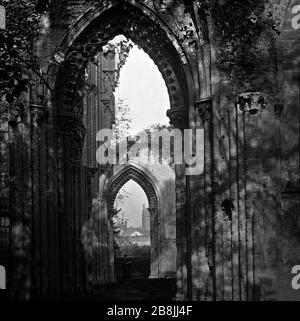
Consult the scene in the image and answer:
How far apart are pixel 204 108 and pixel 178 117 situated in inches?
67.7

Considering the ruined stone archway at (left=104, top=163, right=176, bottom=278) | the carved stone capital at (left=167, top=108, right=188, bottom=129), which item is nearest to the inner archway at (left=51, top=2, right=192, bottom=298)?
the carved stone capital at (left=167, top=108, right=188, bottom=129)

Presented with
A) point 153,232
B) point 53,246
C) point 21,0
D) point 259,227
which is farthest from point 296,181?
point 153,232

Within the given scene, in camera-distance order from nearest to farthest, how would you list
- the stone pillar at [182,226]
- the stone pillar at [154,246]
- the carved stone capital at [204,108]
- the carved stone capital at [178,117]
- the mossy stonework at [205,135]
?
the mossy stonework at [205,135] → the carved stone capital at [204,108] → the stone pillar at [182,226] → the carved stone capital at [178,117] → the stone pillar at [154,246]

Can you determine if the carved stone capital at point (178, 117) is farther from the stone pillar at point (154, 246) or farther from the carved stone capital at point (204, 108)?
the stone pillar at point (154, 246)

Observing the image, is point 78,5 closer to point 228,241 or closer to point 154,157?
point 228,241

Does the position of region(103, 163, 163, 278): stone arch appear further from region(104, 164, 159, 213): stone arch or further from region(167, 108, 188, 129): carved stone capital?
region(167, 108, 188, 129): carved stone capital

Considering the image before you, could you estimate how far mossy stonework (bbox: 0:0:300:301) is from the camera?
37.4 feet

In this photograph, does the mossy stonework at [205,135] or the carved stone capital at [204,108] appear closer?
the mossy stonework at [205,135]

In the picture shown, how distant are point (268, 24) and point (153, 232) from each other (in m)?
19.9

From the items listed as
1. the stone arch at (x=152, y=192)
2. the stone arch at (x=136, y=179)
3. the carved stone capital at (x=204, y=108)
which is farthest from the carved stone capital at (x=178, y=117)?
the stone arch at (x=152, y=192)

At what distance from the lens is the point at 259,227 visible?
11352mm

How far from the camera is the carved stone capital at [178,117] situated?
45.0 ft

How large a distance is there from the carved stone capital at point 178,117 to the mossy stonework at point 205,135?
0.13ft

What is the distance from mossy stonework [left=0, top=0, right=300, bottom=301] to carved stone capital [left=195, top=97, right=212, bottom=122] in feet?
0.07
